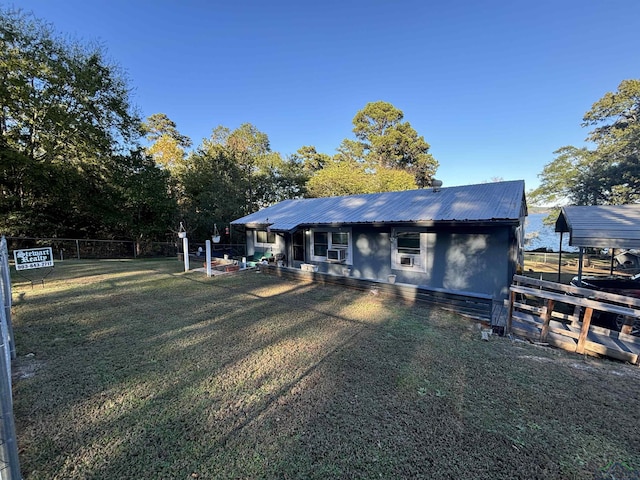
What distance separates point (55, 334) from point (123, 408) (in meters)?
3.12

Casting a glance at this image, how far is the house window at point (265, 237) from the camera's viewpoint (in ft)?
41.0

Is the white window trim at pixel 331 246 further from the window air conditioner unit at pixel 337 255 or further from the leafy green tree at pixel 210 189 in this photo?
the leafy green tree at pixel 210 189

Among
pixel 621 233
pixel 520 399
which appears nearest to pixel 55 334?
pixel 520 399

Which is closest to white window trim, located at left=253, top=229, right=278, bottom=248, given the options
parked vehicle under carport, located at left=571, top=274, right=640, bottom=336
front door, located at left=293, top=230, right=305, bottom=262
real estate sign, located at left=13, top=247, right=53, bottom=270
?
front door, located at left=293, top=230, right=305, bottom=262

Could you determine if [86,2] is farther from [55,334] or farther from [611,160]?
[611,160]

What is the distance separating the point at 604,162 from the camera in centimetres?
1922

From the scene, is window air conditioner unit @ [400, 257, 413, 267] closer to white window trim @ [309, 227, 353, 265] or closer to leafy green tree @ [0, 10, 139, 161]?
white window trim @ [309, 227, 353, 265]

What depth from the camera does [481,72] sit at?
1692cm

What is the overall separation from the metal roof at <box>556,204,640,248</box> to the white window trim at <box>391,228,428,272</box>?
3211mm

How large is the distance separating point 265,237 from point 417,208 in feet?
23.3

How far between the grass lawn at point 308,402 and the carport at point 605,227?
274 cm

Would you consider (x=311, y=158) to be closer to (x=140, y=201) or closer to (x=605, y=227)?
(x=140, y=201)

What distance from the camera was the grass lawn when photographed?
2.19 metres

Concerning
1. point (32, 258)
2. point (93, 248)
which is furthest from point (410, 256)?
point (93, 248)
